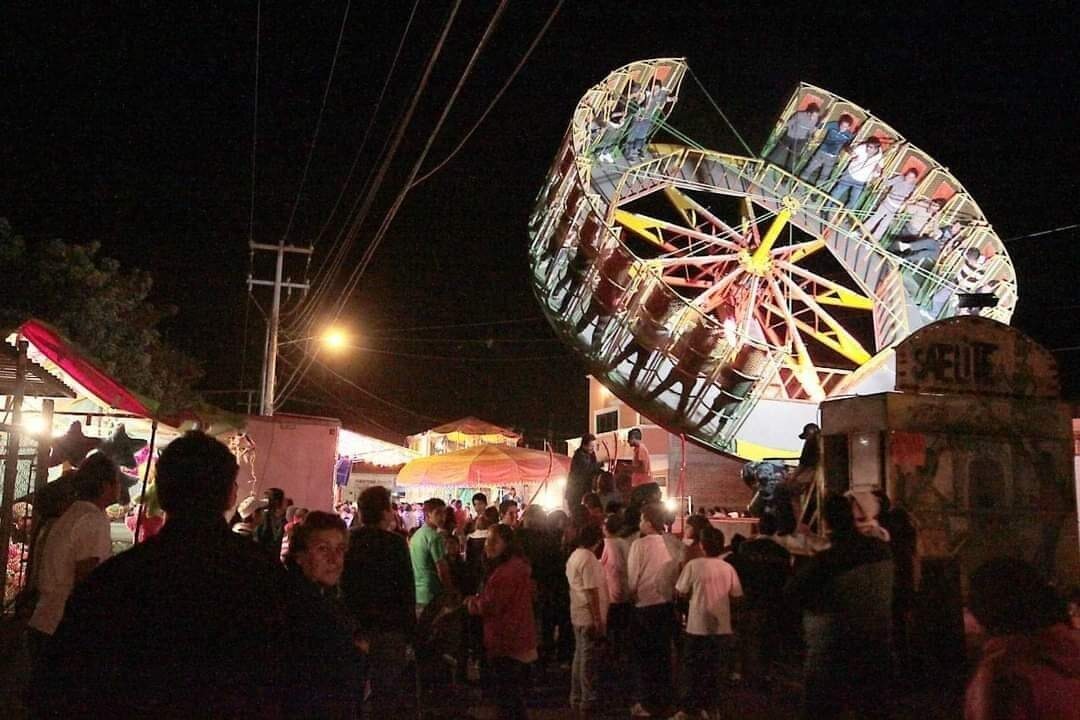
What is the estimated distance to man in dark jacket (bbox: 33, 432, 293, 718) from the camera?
228cm

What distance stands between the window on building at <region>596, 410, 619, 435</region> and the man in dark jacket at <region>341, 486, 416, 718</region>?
3036cm

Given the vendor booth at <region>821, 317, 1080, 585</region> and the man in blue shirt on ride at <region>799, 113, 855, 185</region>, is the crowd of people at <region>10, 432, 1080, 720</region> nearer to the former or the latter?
the vendor booth at <region>821, 317, 1080, 585</region>

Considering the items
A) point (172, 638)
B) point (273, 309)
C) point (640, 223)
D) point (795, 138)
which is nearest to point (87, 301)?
point (273, 309)

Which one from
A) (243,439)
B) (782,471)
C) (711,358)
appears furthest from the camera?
(711,358)

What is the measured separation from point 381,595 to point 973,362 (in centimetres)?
773

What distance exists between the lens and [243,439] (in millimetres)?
17844

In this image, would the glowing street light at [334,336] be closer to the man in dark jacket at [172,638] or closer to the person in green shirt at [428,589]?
the person in green shirt at [428,589]

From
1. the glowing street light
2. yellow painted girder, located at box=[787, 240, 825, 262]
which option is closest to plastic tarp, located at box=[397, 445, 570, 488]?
the glowing street light

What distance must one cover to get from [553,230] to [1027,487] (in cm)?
1186

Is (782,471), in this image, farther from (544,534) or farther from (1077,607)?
(1077,607)

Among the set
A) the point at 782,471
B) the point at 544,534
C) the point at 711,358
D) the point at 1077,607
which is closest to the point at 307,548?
the point at 544,534

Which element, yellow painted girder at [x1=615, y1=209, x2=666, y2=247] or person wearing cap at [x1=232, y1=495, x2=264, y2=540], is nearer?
person wearing cap at [x1=232, y1=495, x2=264, y2=540]

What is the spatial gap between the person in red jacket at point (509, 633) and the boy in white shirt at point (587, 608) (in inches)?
56.2

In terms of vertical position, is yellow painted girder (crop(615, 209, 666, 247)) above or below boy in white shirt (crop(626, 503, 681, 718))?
above
